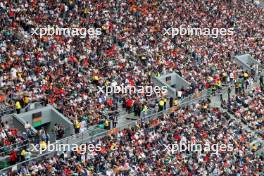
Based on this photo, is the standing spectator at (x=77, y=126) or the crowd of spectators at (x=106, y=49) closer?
the standing spectator at (x=77, y=126)

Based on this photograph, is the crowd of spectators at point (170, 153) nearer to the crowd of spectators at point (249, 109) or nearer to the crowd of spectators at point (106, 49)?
the crowd of spectators at point (249, 109)

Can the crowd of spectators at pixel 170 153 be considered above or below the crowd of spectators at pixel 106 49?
below

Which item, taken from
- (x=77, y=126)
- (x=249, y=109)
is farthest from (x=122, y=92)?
(x=249, y=109)

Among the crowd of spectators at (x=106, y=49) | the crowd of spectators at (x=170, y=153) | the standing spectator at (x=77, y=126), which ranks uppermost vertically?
the crowd of spectators at (x=106, y=49)

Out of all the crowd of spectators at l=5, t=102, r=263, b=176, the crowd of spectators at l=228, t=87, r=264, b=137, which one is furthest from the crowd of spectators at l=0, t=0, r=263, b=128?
the crowd of spectators at l=5, t=102, r=263, b=176

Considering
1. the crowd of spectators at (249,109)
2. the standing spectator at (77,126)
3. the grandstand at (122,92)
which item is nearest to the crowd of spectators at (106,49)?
the grandstand at (122,92)

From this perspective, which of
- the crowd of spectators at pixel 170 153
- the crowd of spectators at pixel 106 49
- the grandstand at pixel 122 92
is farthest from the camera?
the crowd of spectators at pixel 106 49

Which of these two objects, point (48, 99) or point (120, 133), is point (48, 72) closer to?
point (48, 99)

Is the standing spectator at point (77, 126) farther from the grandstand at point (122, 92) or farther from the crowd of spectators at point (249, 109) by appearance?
the crowd of spectators at point (249, 109)

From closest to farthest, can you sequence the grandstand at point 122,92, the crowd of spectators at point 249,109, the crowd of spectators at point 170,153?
the crowd of spectators at point 170,153
the grandstand at point 122,92
the crowd of spectators at point 249,109
